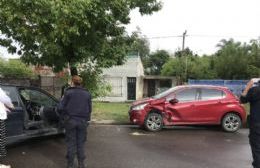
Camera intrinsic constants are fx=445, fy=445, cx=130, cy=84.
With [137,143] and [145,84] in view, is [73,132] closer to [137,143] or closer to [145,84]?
[137,143]

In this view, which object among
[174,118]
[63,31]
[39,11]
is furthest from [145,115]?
[39,11]

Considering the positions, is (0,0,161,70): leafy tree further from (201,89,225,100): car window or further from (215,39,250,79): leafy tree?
(215,39,250,79): leafy tree

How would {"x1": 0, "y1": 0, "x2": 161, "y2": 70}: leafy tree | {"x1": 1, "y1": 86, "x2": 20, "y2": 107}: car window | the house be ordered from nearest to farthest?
{"x1": 1, "y1": 86, "x2": 20, "y2": 107}: car window
{"x1": 0, "y1": 0, "x2": 161, "y2": 70}: leafy tree
the house

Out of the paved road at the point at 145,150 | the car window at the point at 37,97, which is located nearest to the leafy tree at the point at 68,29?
the car window at the point at 37,97

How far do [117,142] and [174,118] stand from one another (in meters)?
2.97

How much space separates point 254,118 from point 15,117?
17.5 ft

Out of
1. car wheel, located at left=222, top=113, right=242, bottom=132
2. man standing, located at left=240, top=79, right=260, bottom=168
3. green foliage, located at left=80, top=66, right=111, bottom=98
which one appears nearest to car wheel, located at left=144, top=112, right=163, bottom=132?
car wheel, located at left=222, top=113, right=242, bottom=132

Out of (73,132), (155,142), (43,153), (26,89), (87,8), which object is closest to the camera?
(73,132)

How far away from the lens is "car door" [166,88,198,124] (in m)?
14.0

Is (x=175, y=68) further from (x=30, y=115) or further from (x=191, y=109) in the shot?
(x=30, y=115)

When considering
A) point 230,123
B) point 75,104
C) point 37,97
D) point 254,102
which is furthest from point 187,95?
point 254,102

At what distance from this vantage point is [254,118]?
698 centimetres

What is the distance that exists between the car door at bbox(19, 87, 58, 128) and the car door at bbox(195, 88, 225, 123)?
16.1 feet

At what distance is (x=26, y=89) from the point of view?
11.1 metres
